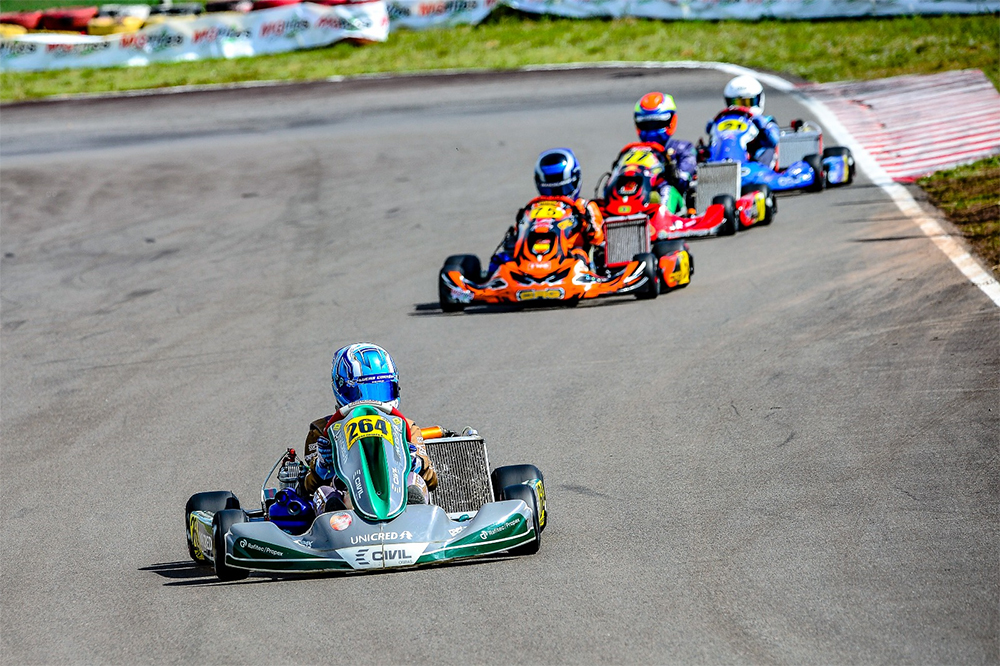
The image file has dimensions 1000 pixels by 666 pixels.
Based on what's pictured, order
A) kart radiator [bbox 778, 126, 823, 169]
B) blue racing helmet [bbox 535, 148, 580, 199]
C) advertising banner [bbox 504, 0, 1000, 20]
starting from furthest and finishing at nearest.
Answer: advertising banner [bbox 504, 0, 1000, 20] < kart radiator [bbox 778, 126, 823, 169] < blue racing helmet [bbox 535, 148, 580, 199]

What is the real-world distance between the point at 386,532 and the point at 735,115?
10.4m

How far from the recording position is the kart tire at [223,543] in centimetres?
603

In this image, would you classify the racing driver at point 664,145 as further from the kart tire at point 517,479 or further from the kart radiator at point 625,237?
the kart tire at point 517,479

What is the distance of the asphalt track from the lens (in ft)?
17.5

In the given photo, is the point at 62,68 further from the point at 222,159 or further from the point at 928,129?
the point at 928,129

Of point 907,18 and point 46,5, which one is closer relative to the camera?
point 907,18

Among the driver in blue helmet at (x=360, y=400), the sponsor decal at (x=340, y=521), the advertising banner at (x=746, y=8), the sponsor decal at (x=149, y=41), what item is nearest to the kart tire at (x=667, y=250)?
the driver in blue helmet at (x=360, y=400)

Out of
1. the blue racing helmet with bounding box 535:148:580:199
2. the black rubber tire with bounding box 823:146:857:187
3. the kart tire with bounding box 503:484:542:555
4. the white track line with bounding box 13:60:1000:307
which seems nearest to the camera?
the kart tire with bounding box 503:484:542:555

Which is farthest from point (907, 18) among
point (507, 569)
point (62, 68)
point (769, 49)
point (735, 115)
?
point (507, 569)

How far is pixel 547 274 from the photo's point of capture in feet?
37.1

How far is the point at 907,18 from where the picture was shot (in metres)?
28.1

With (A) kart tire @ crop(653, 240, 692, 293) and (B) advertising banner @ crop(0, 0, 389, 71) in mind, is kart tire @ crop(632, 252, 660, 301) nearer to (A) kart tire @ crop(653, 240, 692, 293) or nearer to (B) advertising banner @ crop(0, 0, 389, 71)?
(A) kart tire @ crop(653, 240, 692, 293)

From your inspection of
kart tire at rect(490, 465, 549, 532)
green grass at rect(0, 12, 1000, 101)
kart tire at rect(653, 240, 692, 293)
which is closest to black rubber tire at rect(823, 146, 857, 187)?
kart tire at rect(653, 240, 692, 293)

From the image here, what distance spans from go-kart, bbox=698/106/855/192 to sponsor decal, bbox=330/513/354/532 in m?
9.39
